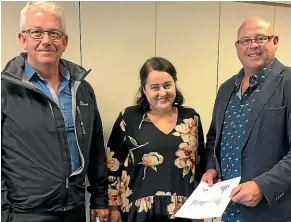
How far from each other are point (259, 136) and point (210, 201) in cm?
33

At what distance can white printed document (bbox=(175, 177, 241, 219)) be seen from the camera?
5.05ft

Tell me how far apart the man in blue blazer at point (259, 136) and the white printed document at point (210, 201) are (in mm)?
46

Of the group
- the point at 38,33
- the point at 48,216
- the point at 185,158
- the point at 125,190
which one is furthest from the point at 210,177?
the point at 38,33

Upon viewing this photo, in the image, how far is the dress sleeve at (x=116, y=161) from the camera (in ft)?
→ 6.55

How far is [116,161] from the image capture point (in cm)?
200

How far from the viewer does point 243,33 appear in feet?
5.62

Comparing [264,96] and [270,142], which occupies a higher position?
[264,96]

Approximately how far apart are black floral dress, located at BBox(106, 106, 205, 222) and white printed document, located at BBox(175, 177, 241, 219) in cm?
19

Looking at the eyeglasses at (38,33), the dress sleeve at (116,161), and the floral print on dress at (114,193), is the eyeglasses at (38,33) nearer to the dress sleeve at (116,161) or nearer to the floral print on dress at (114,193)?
the dress sleeve at (116,161)

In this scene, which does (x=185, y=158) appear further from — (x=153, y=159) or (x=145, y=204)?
(x=145, y=204)

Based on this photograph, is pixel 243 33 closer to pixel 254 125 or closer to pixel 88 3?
pixel 254 125

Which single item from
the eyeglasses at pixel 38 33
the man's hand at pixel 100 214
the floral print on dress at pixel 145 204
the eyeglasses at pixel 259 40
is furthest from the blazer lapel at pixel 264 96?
the eyeglasses at pixel 38 33

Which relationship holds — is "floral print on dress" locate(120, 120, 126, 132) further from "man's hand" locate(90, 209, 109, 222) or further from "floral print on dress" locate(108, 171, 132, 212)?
"man's hand" locate(90, 209, 109, 222)

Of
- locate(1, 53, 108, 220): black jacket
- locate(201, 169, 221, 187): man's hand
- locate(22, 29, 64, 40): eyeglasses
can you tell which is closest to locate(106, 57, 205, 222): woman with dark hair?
locate(201, 169, 221, 187): man's hand
